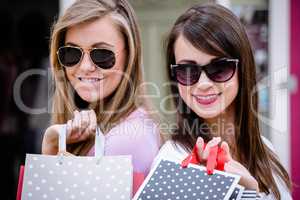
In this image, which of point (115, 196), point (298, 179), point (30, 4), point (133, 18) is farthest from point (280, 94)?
point (30, 4)

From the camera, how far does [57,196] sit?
141cm

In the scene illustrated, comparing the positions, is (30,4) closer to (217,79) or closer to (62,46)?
(62,46)

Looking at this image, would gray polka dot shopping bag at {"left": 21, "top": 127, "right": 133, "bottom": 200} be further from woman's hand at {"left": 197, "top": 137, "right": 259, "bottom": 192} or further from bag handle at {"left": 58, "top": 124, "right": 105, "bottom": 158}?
woman's hand at {"left": 197, "top": 137, "right": 259, "bottom": 192}

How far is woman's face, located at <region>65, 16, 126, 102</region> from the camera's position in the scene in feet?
4.90

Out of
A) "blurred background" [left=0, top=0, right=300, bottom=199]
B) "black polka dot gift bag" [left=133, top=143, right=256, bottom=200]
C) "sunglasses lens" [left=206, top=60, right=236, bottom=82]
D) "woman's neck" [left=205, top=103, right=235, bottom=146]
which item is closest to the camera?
"black polka dot gift bag" [left=133, top=143, right=256, bottom=200]

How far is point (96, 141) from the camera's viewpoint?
56.6 inches

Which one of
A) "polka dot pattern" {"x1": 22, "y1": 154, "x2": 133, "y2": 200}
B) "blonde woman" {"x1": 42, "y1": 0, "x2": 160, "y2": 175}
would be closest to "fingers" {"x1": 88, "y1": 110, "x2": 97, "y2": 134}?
"blonde woman" {"x1": 42, "y1": 0, "x2": 160, "y2": 175}

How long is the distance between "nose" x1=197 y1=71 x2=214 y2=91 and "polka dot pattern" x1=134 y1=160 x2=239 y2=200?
0.82 feet

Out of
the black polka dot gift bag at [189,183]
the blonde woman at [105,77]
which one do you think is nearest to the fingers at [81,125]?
the blonde woman at [105,77]

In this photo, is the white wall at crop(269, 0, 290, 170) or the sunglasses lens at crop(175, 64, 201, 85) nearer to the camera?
the sunglasses lens at crop(175, 64, 201, 85)

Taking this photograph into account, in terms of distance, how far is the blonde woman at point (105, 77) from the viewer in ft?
4.88

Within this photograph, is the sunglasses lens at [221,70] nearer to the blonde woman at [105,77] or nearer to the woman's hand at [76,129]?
the blonde woman at [105,77]

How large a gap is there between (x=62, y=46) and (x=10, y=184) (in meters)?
2.42

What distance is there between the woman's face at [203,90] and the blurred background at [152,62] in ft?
2.80
